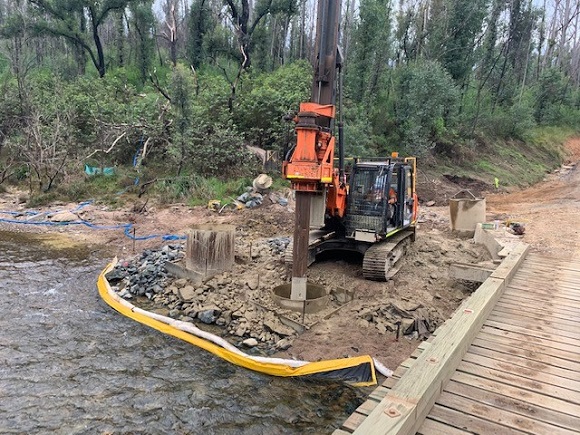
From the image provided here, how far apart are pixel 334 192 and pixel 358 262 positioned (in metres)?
2.13

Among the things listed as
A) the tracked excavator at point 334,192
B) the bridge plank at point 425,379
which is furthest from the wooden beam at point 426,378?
the tracked excavator at point 334,192

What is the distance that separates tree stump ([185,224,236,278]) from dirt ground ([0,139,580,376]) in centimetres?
56

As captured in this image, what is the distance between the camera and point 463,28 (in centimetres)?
2536

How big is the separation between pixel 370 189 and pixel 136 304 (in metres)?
4.67

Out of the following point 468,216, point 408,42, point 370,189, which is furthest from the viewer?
point 408,42

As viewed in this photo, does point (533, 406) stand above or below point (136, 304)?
above

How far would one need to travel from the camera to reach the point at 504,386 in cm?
344

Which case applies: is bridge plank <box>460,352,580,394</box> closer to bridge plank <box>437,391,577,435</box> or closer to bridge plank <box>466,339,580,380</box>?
bridge plank <box>466,339,580,380</box>

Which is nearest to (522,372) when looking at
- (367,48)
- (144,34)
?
(367,48)

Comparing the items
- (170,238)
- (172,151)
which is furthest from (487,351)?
(172,151)

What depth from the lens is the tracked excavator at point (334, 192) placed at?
22.0 ft

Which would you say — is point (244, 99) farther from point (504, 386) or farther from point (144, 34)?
point (504, 386)

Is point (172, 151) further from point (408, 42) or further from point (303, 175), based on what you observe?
point (408, 42)

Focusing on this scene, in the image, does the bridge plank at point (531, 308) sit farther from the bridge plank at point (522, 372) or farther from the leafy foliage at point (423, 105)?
the leafy foliage at point (423, 105)
